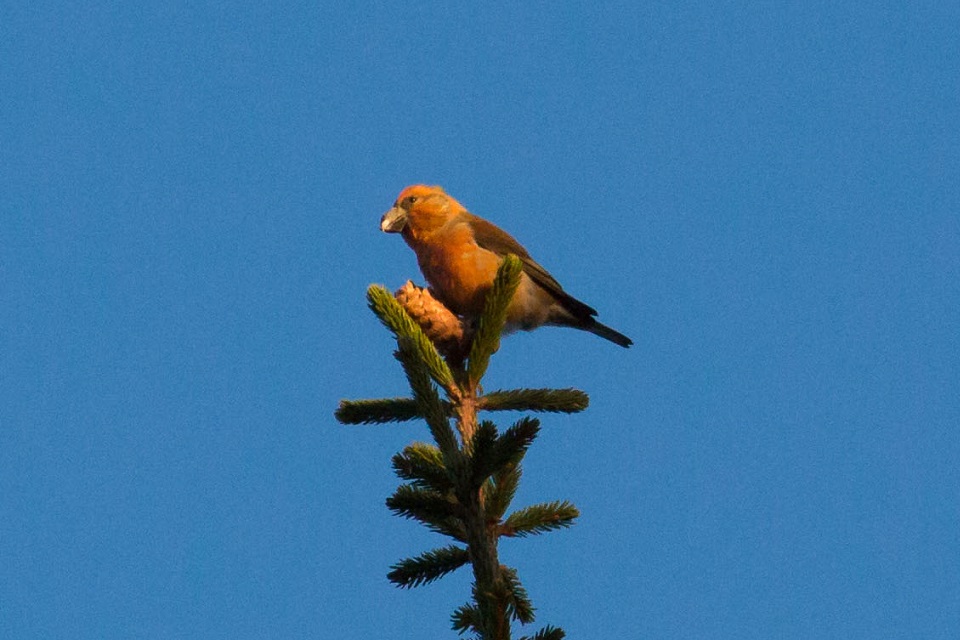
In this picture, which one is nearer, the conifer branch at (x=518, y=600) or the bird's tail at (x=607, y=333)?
the conifer branch at (x=518, y=600)

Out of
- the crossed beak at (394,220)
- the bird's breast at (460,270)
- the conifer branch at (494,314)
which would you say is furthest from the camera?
the crossed beak at (394,220)

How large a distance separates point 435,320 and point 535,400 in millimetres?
617

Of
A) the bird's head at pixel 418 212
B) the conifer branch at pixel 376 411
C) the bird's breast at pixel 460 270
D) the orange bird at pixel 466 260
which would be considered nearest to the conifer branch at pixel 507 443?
the conifer branch at pixel 376 411

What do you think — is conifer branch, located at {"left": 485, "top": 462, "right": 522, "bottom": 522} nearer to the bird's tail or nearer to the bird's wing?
the bird's wing

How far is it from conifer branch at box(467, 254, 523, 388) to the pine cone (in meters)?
0.39

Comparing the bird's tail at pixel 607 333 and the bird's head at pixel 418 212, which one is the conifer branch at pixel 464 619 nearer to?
the bird's head at pixel 418 212

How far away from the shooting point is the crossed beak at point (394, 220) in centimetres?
630

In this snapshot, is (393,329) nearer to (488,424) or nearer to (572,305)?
(488,424)

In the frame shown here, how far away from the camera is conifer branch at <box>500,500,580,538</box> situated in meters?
3.46

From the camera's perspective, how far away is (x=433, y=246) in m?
6.23

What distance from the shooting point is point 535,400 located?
3.96m

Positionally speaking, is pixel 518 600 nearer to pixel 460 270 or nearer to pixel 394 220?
pixel 460 270

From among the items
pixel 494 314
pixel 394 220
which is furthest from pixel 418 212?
pixel 494 314

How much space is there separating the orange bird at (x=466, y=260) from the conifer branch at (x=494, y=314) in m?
1.50
